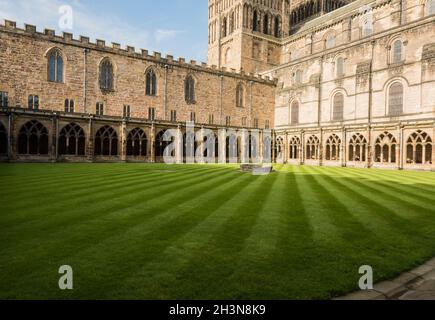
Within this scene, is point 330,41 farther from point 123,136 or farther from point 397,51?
point 123,136

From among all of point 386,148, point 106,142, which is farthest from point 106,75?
point 386,148

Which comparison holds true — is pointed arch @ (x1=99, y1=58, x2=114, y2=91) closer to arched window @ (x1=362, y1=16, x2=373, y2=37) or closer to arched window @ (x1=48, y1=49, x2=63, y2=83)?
arched window @ (x1=48, y1=49, x2=63, y2=83)

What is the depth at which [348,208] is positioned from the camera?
958 centimetres

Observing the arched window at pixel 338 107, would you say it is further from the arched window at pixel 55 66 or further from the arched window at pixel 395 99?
the arched window at pixel 55 66

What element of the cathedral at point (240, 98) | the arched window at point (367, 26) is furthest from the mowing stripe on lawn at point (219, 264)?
the arched window at point (367, 26)

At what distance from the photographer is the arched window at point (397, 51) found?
38.8 metres

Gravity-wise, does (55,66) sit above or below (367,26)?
below

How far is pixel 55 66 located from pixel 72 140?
32.9 ft

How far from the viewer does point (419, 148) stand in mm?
33500

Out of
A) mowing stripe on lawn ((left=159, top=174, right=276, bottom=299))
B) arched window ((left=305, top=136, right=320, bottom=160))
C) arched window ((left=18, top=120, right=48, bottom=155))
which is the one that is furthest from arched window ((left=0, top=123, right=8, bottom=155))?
arched window ((left=305, top=136, right=320, bottom=160))

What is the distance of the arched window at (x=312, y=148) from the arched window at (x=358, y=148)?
4.69 metres

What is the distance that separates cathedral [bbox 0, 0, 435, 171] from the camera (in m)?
33.8
